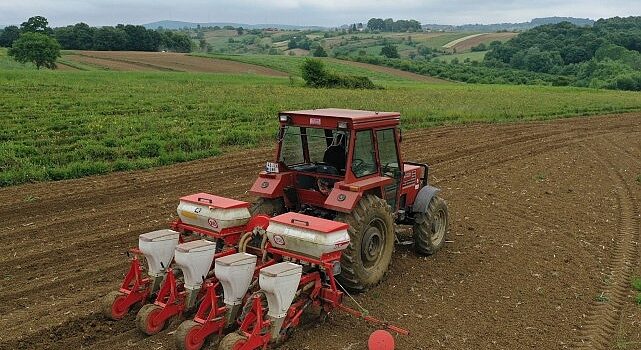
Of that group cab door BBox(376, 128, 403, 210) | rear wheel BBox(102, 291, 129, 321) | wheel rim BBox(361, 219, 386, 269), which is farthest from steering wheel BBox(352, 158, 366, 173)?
rear wheel BBox(102, 291, 129, 321)

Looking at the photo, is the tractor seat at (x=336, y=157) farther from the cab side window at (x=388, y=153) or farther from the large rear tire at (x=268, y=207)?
the large rear tire at (x=268, y=207)

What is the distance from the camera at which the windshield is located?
760cm

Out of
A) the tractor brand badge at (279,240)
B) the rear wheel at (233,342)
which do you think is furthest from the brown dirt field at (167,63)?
the rear wheel at (233,342)

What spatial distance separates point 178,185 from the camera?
1294 centimetres

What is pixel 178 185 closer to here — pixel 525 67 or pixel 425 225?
pixel 425 225

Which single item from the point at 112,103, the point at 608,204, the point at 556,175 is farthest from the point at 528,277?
the point at 112,103

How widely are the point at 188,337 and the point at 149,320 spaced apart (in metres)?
0.63

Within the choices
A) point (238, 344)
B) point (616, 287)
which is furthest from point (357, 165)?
point (616, 287)

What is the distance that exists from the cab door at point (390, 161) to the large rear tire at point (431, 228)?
57 centimetres

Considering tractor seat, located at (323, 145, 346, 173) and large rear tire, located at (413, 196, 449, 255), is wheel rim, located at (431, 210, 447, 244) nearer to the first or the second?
large rear tire, located at (413, 196, 449, 255)

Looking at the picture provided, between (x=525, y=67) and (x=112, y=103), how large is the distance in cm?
7390

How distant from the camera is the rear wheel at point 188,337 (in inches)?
217

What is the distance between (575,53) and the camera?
87.3 m

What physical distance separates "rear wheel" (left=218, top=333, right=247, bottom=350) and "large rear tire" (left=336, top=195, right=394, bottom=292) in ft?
5.80
